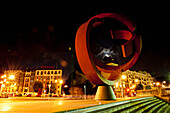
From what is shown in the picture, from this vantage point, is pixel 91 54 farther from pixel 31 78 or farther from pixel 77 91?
pixel 31 78

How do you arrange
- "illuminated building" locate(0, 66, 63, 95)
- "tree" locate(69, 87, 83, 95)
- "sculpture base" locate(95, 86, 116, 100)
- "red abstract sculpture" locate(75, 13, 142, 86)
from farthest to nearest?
"illuminated building" locate(0, 66, 63, 95) < "tree" locate(69, 87, 83, 95) < "sculpture base" locate(95, 86, 116, 100) < "red abstract sculpture" locate(75, 13, 142, 86)

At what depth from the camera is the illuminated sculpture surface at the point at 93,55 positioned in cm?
1035

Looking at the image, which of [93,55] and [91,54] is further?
[93,55]

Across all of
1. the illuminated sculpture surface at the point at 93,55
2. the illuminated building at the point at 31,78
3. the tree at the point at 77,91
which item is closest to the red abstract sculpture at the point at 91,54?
the illuminated sculpture surface at the point at 93,55

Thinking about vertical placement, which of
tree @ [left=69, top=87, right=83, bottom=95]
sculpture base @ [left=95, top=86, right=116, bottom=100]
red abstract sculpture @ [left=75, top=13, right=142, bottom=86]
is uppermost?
red abstract sculpture @ [left=75, top=13, right=142, bottom=86]

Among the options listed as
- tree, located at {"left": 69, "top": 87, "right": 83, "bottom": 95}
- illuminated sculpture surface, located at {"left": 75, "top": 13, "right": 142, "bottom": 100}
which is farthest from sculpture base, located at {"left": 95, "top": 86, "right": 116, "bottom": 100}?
tree, located at {"left": 69, "top": 87, "right": 83, "bottom": 95}

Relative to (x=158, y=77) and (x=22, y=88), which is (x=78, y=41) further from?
(x=158, y=77)

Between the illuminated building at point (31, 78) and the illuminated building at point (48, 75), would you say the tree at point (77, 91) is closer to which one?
the illuminated building at point (31, 78)

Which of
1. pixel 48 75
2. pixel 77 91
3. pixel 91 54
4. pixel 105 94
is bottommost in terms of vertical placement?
pixel 77 91

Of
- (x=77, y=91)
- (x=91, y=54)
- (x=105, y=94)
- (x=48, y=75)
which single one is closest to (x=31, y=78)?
(x=48, y=75)

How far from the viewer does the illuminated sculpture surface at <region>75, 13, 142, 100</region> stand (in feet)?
34.0

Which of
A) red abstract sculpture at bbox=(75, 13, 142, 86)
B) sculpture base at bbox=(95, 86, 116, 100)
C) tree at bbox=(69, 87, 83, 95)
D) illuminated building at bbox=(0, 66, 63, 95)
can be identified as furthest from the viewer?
illuminated building at bbox=(0, 66, 63, 95)

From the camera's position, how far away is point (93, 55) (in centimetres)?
1101

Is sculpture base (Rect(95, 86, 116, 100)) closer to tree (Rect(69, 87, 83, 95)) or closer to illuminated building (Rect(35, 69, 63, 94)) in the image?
tree (Rect(69, 87, 83, 95))
